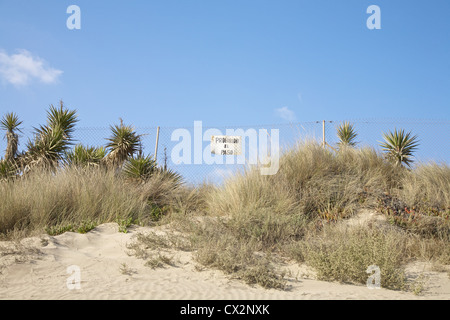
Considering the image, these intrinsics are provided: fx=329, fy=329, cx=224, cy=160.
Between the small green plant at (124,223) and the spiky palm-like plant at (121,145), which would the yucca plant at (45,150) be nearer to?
the spiky palm-like plant at (121,145)

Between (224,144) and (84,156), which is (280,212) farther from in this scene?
(84,156)

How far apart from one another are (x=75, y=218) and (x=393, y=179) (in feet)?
28.0

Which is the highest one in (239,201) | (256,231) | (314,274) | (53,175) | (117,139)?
(117,139)

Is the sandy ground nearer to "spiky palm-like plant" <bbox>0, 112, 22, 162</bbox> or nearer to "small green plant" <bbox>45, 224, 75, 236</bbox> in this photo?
"small green plant" <bbox>45, 224, 75, 236</bbox>

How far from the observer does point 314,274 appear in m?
5.13

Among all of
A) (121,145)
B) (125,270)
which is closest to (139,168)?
(121,145)

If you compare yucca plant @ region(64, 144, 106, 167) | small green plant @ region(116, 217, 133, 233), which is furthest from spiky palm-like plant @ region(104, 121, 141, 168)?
small green plant @ region(116, 217, 133, 233)

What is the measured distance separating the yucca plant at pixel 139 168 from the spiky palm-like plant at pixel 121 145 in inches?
61.5

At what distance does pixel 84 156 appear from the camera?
11.5 meters

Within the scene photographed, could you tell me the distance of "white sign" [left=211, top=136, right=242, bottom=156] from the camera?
39.8 ft

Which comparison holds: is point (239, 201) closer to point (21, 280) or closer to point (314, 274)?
point (314, 274)

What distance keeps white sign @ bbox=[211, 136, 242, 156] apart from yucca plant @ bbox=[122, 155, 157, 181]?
101 inches

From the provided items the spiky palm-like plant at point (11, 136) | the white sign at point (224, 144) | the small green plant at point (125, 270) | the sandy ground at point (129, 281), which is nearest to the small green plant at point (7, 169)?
the spiky palm-like plant at point (11, 136)

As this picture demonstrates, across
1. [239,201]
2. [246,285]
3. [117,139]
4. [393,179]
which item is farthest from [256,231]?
[117,139]
